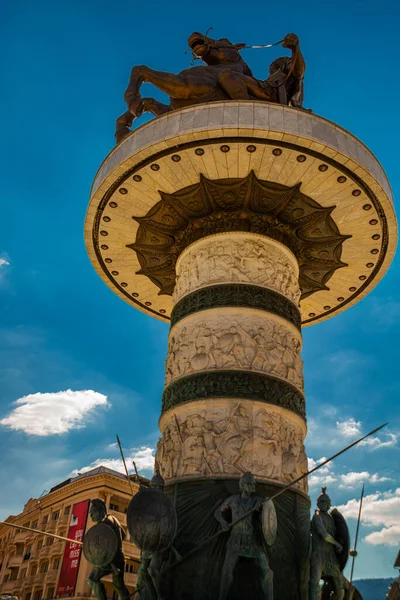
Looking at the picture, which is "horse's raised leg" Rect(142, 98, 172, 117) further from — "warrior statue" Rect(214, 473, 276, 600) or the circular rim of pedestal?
"warrior statue" Rect(214, 473, 276, 600)

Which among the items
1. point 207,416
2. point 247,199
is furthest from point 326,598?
point 247,199

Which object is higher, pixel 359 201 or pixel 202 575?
pixel 359 201

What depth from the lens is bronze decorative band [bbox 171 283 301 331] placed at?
9.07 metres

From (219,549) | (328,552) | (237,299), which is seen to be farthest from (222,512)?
(237,299)

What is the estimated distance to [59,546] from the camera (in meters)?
31.3

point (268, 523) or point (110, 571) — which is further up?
point (268, 523)

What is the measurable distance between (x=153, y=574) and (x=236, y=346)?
11.2 feet

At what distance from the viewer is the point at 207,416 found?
8195 millimetres

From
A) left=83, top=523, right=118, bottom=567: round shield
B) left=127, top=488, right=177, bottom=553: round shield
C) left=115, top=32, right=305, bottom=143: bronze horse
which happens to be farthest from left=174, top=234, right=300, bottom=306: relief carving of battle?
left=83, top=523, right=118, bottom=567: round shield

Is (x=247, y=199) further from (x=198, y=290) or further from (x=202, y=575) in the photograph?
(x=202, y=575)

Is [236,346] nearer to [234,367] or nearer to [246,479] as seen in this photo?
[234,367]

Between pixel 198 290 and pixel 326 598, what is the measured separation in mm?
4883

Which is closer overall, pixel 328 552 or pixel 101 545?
pixel 101 545

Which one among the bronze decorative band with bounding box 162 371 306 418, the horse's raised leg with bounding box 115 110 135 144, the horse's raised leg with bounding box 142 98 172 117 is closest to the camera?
the bronze decorative band with bounding box 162 371 306 418
